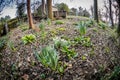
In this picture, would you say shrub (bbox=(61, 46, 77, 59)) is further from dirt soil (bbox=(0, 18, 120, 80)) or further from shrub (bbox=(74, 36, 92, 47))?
shrub (bbox=(74, 36, 92, 47))

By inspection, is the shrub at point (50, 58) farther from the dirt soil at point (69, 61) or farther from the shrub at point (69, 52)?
the shrub at point (69, 52)

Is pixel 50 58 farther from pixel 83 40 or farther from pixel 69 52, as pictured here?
pixel 83 40

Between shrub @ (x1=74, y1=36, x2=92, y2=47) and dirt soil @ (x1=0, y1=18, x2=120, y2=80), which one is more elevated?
shrub @ (x1=74, y1=36, x2=92, y2=47)

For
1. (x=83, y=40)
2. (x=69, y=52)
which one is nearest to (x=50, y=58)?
(x=69, y=52)

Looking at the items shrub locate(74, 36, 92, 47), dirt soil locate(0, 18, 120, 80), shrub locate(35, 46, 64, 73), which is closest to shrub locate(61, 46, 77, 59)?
dirt soil locate(0, 18, 120, 80)

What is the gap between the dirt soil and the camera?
6.40 m

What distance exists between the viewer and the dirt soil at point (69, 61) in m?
6.40

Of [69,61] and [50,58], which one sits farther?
[69,61]

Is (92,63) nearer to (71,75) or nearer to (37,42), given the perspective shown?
(71,75)

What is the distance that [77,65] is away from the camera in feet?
22.2

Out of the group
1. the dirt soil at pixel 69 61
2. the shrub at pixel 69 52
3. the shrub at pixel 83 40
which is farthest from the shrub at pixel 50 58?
the shrub at pixel 83 40

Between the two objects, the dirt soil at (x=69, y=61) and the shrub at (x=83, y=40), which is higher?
the shrub at (x=83, y=40)

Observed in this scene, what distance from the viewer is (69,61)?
690 centimetres

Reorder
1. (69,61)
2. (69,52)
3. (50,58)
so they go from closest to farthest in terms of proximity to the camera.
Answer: (50,58) < (69,61) < (69,52)
